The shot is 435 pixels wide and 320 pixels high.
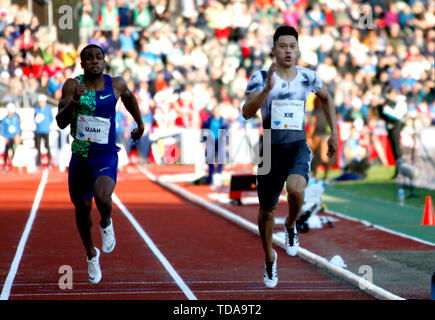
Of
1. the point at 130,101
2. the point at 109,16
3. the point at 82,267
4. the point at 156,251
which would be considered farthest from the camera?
the point at 109,16

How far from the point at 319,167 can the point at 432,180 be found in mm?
5514

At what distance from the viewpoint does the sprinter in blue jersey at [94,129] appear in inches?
351

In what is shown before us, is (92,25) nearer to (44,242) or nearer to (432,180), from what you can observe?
(432,180)

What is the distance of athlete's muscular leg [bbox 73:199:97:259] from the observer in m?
9.62

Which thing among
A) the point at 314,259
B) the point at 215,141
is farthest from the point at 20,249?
the point at 215,141

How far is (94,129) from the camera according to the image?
9.21m

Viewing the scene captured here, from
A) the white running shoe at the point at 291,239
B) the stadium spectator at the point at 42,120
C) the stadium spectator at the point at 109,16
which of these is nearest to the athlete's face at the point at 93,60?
the white running shoe at the point at 291,239

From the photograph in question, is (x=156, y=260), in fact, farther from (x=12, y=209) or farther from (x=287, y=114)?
(x=12, y=209)

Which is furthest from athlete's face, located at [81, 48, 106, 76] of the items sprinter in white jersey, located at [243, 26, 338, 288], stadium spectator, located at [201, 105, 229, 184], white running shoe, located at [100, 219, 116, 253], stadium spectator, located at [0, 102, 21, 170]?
stadium spectator, located at [0, 102, 21, 170]

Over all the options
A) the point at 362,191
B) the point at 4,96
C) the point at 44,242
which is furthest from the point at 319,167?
the point at 44,242

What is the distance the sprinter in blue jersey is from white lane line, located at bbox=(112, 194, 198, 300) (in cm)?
136

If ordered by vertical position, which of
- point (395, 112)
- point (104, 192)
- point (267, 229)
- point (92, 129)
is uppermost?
point (92, 129)

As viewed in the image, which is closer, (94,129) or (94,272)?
(94,129)

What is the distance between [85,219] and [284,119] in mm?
2220
